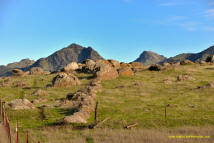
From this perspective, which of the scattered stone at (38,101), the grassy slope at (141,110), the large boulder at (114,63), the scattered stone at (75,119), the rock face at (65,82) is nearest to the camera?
the grassy slope at (141,110)

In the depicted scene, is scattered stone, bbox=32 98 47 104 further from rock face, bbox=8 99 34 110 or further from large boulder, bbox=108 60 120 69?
large boulder, bbox=108 60 120 69

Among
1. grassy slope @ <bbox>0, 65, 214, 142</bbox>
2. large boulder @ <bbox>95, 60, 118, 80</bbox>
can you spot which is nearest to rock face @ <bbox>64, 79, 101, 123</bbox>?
grassy slope @ <bbox>0, 65, 214, 142</bbox>

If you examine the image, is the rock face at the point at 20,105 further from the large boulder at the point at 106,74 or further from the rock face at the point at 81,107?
the large boulder at the point at 106,74

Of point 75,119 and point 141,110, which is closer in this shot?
point 75,119

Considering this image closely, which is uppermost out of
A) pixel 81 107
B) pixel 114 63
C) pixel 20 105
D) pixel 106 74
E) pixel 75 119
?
pixel 114 63

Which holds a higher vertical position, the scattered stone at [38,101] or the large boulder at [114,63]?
the large boulder at [114,63]

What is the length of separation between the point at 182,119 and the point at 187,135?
6.21 metres

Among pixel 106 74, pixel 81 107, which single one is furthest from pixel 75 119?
pixel 106 74

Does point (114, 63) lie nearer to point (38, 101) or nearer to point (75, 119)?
point (38, 101)

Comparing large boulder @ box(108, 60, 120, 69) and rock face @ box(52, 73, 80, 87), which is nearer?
rock face @ box(52, 73, 80, 87)

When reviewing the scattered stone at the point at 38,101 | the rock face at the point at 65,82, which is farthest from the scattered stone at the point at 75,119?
the rock face at the point at 65,82

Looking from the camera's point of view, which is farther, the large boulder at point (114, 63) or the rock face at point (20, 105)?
the large boulder at point (114, 63)

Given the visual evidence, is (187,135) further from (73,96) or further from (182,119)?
(73,96)

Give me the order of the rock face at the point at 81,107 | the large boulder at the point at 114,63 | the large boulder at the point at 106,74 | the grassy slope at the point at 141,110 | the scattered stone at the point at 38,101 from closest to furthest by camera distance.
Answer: the grassy slope at the point at 141,110
the rock face at the point at 81,107
the scattered stone at the point at 38,101
the large boulder at the point at 106,74
the large boulder at the point at 114,63
